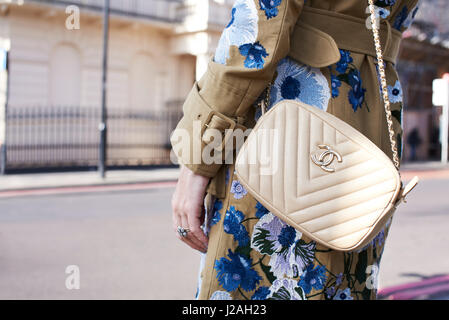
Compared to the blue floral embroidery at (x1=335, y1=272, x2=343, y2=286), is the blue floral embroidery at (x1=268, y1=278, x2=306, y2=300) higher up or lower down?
lower down

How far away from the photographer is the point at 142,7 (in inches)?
706

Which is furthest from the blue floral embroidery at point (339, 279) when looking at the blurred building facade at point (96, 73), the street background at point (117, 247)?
the blurred building facade at point (96, 73)

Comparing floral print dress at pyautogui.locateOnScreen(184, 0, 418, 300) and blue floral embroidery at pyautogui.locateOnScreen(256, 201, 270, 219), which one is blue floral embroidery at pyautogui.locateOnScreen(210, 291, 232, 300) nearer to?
floral print dress at pyautogui.locateOnScreen(184, 0, 418, 300)

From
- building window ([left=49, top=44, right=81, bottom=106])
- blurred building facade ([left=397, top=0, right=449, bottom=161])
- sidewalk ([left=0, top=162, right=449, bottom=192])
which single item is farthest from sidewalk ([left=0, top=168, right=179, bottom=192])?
blurred building facade ([left=397, top=0, right=449, bottom=161])

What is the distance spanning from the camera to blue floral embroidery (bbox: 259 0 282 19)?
1.28m

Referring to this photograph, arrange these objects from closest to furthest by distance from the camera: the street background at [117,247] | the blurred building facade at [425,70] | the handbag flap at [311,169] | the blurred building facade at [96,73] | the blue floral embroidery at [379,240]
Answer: the handbag flap at [311,169], the blue floral embroidery at [379,240], the street background at [117,247], the blurred building facade at [96,73], the blurred building facade at [425,70]

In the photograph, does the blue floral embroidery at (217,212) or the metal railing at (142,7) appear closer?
the blue floral embroidery at (217,212)

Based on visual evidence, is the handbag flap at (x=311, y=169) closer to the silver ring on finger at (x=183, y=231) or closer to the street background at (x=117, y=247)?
the silver ring on finger at (x=183, y=231)

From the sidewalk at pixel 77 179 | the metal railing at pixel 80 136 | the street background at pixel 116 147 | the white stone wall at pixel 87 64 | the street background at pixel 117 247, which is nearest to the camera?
the street background at pixel 117 247

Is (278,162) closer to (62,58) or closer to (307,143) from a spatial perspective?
(307,143)

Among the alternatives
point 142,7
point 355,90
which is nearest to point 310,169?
point 355,90

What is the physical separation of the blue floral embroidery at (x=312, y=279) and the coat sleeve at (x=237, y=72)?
352mm

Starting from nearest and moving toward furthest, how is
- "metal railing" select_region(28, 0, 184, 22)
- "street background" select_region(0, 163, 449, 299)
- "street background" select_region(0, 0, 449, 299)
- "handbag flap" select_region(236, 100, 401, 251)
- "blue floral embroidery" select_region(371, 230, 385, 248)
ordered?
"handbag flap" select_region(236, 100, 401, 251) → "blue floral embroidery" select_region(371, 230, 385, 248) → "street background" select_region(0, 163, 449, 299) → "street background" select_region(0, 0, 449, 299) → "metal railing" select_region(28, 0, 184, 22)

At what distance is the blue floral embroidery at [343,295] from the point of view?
4.49 feet
